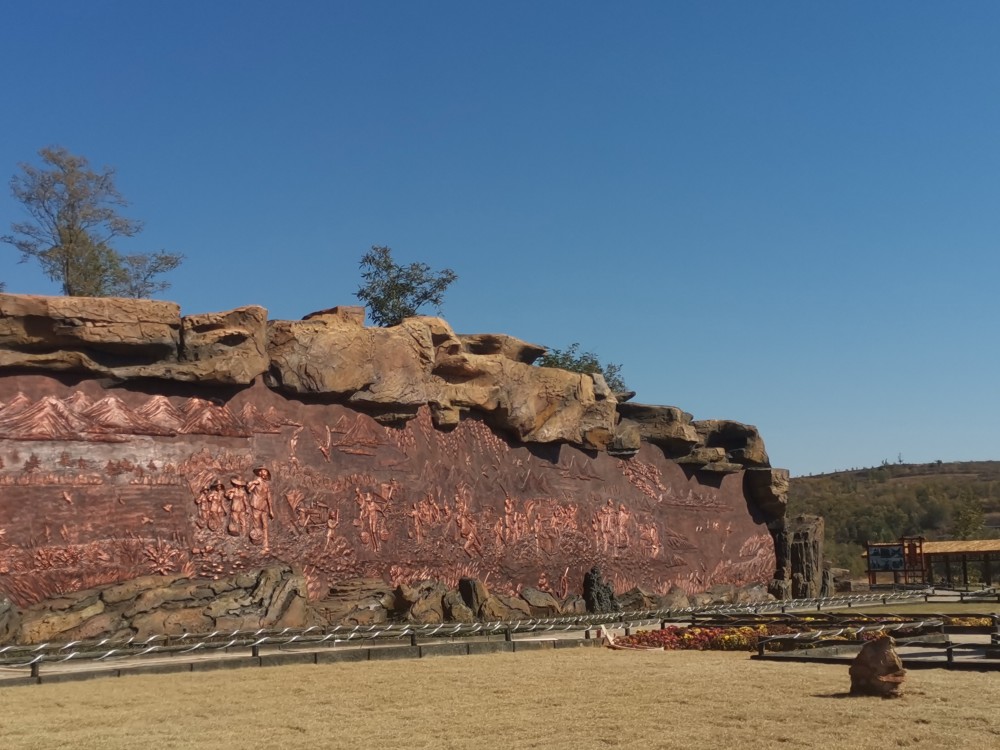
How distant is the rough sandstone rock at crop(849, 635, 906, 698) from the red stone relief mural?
8.62m

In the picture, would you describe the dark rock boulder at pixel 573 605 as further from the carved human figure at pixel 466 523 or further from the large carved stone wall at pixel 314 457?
the carved human figure at pixel 466 523

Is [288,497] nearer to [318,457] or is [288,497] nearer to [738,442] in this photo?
[318,457]

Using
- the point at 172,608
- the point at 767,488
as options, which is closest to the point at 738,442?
the point at 767,488

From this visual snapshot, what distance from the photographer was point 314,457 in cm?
1552

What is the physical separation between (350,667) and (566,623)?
507 cm

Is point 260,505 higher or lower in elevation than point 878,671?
higher

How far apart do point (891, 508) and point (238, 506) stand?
145 ft

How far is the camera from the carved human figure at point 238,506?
1442cm

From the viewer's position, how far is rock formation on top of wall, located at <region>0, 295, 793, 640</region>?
12984mm

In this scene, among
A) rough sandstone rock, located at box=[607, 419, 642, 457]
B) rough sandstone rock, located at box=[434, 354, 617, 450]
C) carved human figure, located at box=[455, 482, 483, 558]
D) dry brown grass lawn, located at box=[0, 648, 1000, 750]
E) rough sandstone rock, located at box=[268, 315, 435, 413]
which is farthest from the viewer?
rough sandstone rock, located at box=[607, 419, 642, 457]

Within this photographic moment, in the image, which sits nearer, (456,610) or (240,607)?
(240,607)

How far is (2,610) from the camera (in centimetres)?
1205

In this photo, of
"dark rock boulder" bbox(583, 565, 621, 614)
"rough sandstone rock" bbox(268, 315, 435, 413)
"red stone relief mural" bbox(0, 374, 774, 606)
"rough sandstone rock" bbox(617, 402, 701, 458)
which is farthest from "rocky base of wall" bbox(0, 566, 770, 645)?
"rough sandstone rock" bbox(617, 402, 701, 458)

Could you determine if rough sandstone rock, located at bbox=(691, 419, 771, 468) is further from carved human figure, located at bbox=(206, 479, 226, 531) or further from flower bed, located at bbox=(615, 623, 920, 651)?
carved human figure, located at bbox=(206, 479, 226, 531)
